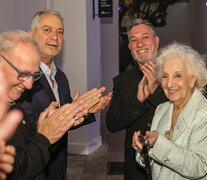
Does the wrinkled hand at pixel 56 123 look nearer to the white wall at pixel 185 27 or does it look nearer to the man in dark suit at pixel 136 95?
the man in dark suit at pixel 136 95

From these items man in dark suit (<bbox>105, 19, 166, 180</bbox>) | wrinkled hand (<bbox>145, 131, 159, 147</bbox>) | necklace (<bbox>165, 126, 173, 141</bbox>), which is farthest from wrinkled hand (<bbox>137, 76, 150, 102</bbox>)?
wrinkled hand (<bbox>145, 131, 159, 147</bbox>)

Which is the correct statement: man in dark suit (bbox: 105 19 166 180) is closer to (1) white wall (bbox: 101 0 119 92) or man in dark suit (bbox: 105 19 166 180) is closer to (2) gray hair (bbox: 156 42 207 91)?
(2) gray hair (bbox: 156 42 207 91)

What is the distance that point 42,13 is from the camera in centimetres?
262

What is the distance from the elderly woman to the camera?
176 centimetres

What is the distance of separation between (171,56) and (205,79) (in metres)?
0.27

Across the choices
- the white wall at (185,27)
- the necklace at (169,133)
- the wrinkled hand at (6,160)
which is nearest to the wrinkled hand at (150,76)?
the necklace at (169,133)

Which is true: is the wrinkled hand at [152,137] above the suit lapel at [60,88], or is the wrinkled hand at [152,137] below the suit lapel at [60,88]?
below

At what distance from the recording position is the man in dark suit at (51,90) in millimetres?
2312

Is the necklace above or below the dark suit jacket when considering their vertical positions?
below

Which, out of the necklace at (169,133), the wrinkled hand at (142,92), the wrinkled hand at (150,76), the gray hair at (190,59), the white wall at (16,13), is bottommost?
the necklace at (169,133)

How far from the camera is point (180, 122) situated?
6.22 ft

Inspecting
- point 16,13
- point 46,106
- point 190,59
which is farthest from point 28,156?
point 16,13

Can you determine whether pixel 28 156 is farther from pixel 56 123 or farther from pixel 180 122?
pixel 180 122

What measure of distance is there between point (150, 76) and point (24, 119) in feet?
3.39
